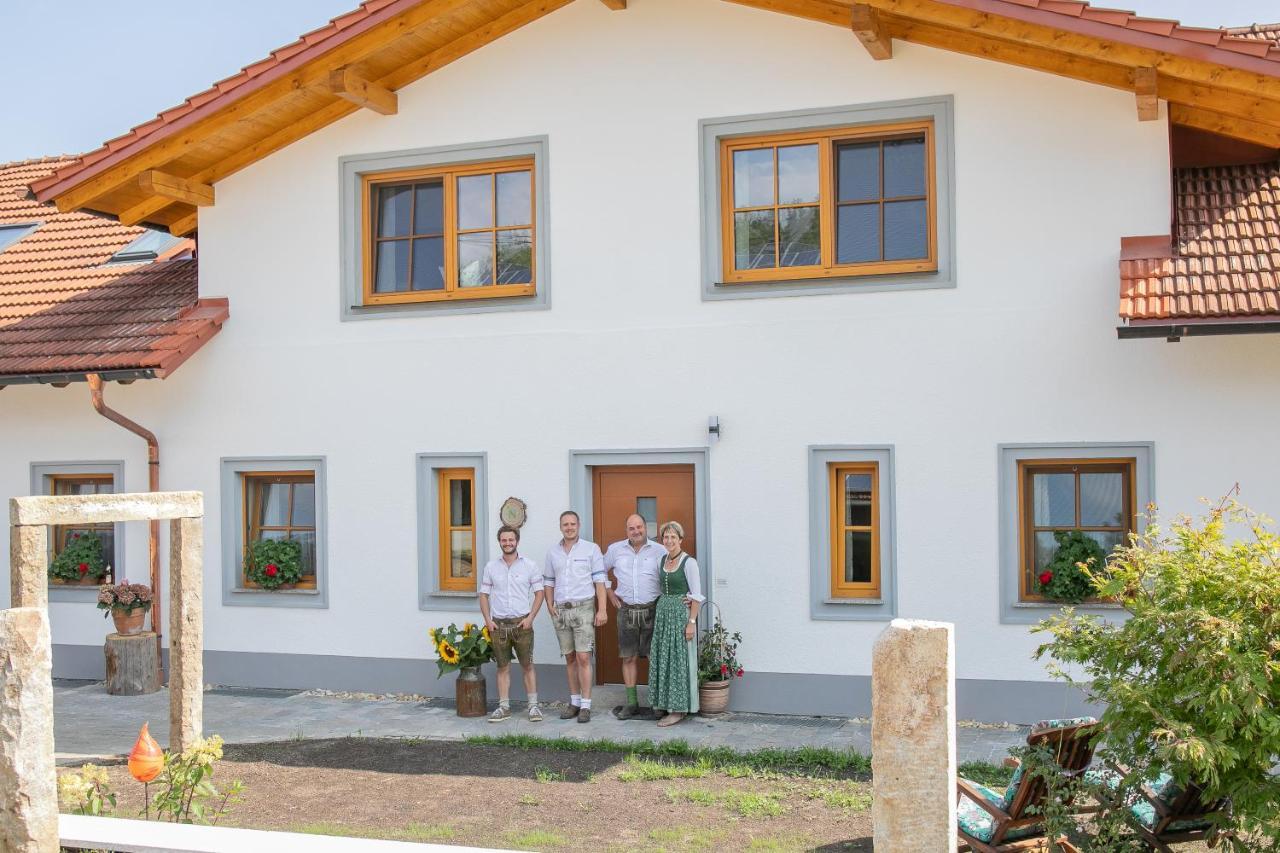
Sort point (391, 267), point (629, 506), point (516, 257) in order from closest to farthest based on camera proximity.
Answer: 1. point (629, 506)
2. point (516, 257)
3. point (391, 267)

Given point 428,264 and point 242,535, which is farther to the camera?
point 242,535

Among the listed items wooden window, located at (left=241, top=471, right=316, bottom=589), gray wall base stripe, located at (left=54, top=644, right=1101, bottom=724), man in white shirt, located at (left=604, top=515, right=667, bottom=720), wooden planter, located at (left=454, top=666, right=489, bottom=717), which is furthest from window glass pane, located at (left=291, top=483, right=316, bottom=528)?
man in white shirt, located at (left=604, top=515, right=667, bottom=720)

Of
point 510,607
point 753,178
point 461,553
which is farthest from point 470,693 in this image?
point 753,178

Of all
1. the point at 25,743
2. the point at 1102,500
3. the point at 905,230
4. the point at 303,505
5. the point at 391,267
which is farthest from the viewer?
the point at 303,505

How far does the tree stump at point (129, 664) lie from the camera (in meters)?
12.2

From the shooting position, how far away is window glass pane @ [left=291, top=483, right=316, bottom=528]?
12296mm

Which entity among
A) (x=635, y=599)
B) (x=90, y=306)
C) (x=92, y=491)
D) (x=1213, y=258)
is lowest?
(x=635, y=599)

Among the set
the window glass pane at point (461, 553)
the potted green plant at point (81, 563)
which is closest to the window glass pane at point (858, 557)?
the window glass pane at point (461, 553)

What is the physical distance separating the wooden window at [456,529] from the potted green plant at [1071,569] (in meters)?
4.79

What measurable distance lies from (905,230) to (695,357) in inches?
75.2

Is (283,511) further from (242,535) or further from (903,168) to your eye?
(903,168)

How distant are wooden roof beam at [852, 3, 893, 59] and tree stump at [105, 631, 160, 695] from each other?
8089 millimetres

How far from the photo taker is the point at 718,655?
418 inches

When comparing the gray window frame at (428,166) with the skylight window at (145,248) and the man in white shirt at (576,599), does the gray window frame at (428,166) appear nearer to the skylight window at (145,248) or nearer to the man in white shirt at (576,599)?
the man in white shirt at (576,599)
